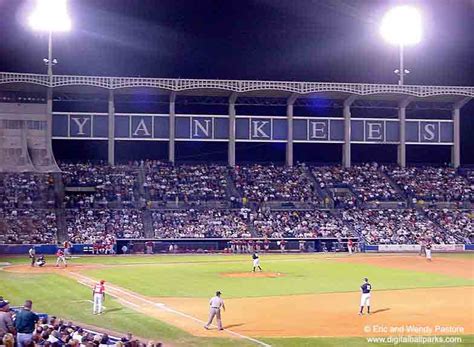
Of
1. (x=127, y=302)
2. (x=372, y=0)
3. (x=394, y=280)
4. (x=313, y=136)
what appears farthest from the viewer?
(x=313, y=136)

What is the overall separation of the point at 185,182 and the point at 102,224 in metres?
Result: 10.9

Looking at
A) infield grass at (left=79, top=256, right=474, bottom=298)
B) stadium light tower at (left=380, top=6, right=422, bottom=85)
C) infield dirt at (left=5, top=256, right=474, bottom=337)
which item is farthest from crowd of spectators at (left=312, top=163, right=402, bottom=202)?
infield dirt at (left=5, top=256, right=474, bottom=337)

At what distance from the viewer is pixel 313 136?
7300cm

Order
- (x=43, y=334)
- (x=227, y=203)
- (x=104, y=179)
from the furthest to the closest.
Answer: (x=227, y=203) < (x=104, y=179) < (x=43, y=334)

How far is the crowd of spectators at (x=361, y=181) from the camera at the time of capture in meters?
69.9

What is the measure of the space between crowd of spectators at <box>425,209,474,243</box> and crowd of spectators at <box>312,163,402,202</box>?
4.53m

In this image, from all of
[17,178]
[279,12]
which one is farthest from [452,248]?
[17,178]

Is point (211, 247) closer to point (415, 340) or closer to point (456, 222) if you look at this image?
point (456, 222)

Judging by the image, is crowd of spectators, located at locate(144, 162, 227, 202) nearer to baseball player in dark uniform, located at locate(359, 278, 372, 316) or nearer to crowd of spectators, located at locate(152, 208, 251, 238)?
crowd of spectators, located at locate(152, 208, 251, 238)

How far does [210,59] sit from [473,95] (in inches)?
1089

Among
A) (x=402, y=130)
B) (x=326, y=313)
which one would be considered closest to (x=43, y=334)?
(x=326, y=313)

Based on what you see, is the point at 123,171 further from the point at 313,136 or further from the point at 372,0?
the point at 372,0

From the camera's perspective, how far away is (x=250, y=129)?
7194 cm

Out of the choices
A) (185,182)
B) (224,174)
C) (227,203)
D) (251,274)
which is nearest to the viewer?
(251,274)
